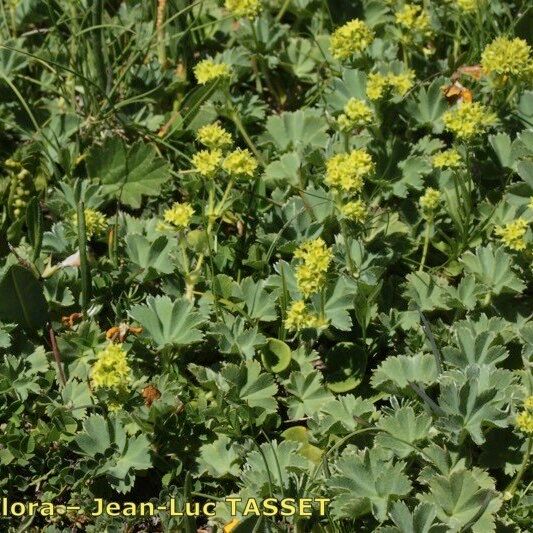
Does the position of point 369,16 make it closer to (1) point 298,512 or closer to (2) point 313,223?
(2) point 313,223

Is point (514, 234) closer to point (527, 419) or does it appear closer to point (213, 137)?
point (527, 419)

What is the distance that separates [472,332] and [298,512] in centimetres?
82

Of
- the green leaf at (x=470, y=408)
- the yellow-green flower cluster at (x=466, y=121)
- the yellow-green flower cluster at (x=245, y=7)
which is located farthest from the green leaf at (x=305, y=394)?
the yellow-green flower cluster at (x=245, y=7)

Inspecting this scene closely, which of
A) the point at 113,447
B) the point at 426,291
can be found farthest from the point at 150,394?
the point at 426,291

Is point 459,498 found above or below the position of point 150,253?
below

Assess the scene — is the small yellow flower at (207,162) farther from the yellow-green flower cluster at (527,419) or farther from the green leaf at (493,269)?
the yellow-green flower cluster at (527,419)

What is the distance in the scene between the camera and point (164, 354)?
3.07 meters

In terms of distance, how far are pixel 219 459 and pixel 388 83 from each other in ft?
4.92

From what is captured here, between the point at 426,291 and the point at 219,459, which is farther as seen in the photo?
the point at 426,291

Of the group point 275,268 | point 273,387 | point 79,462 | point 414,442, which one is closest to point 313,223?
point 275,268

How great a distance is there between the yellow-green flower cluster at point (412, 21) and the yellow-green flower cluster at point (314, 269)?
1225mm

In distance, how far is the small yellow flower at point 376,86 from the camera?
3453mm

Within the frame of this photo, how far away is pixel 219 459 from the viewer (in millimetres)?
2898

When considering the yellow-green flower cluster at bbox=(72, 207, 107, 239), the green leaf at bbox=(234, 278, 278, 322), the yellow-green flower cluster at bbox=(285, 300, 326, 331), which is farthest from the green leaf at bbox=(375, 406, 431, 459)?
the yellow-green flower cluster at bbox=(72, 207, 107, 239)
